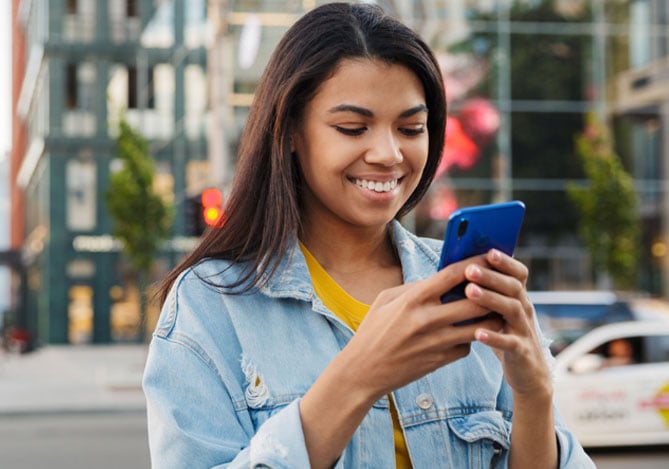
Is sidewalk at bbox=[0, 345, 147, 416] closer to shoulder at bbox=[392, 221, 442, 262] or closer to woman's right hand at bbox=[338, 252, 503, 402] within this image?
shoulder at bbox=[392, 221, 442, 262]

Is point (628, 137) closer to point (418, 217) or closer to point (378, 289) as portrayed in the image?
point (418, 217)

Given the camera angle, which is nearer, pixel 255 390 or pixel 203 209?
pixel 255 390

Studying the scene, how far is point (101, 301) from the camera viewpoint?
106ft

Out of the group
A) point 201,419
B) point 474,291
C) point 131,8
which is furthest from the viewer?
point 131,8

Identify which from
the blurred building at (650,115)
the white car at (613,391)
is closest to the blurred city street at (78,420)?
the white car at (613,391)

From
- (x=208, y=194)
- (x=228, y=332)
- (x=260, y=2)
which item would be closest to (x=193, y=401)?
(x=228, y=332)

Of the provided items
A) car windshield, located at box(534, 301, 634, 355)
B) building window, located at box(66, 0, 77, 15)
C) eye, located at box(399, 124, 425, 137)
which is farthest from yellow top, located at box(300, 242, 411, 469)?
building window, located at box(66, 0, 77, 15)

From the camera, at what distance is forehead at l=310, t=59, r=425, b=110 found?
6.08ft

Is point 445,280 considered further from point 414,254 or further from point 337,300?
point 414,254

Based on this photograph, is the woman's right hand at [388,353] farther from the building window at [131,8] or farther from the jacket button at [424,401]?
the building window at [131,8]

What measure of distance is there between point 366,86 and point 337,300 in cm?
41

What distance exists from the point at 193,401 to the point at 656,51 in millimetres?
22415

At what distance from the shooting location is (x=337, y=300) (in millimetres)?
1989

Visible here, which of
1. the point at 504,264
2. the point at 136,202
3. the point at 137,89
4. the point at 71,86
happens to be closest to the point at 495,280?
the point at 504,264
